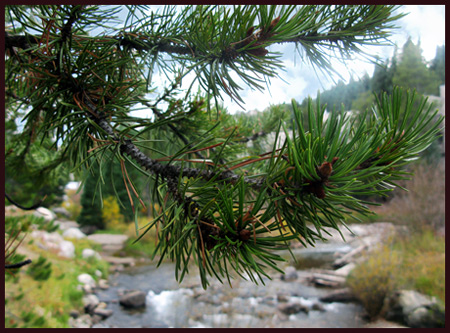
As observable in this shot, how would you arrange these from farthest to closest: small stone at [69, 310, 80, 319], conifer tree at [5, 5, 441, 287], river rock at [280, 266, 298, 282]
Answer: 1. river rock at [280, 266, 298, 282]
2. small stone at [69, 310, 80, 319]
3. conifer tree at [5, 5, 441, 287]

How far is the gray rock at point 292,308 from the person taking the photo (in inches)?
85.9

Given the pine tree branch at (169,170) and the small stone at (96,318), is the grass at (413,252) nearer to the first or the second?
the pine tree branch at (169,170)

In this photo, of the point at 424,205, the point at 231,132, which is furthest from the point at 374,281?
the point at 231,132

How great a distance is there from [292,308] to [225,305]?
527mm

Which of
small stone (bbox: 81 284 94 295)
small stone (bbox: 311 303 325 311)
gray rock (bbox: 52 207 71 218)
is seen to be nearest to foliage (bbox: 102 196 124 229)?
gray rock (bbox: 52 207 71 218)

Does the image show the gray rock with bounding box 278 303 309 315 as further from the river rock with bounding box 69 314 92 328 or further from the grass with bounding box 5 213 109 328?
the grass with bounding box 5 213 109 328

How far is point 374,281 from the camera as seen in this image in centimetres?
217

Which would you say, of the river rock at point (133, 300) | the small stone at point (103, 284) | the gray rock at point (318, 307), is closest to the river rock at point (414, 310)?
the gray rock at point (318, 307)

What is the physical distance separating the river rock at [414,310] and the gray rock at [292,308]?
1.89 ft

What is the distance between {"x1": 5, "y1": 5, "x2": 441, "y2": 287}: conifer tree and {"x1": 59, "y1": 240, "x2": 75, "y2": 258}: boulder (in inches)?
103

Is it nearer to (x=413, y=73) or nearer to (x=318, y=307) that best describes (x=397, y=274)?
(x=318, y=307)

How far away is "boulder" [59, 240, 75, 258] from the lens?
2.57 metres

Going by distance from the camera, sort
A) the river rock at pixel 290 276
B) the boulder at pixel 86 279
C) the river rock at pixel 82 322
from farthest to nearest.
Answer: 1. the river rock at pixel 290 276
2. the boulder at pixel 86 279
3. the river rock at pixel 82 322

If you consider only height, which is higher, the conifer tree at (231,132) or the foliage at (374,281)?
the conifer tree at (231,132)
